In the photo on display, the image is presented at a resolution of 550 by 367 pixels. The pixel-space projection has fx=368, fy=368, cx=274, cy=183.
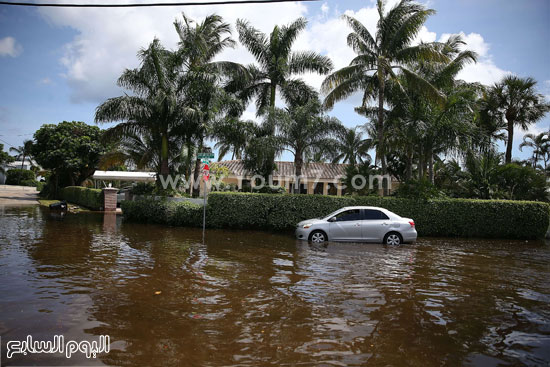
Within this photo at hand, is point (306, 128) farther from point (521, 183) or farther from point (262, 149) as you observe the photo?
point (521, 183)

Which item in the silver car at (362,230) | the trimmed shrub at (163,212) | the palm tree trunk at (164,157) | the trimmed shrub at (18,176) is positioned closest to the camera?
the silver car at (362,230)

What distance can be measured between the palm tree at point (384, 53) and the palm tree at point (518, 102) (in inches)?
462

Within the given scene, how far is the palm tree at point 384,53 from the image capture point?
1791cm

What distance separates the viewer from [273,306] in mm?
5531

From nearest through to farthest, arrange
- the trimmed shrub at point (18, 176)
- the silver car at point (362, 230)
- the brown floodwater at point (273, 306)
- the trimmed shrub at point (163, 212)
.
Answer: the brown floodwater at point (273, 306), the silver car at point (362, 230), the trimmed shrub at point (163, 212), the trimmed shrub at point (18, 176)

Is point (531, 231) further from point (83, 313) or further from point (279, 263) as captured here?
point (83, 313)

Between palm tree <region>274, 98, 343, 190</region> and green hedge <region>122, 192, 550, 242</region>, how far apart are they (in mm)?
4046

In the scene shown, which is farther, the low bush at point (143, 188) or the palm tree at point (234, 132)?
the low bush at point (143, 188)

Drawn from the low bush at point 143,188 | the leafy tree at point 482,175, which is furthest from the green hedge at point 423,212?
the low bush at point 143,188

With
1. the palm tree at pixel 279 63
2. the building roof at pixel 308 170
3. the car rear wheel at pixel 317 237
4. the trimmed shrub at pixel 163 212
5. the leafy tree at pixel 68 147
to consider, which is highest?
the palm tree at pixel 279 63

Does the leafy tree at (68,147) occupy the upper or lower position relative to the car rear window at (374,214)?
upper

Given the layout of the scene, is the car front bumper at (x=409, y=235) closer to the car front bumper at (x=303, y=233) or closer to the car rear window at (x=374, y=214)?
the car rear window at (x=374, y=214)

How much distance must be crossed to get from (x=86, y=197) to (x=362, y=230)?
23.3 m

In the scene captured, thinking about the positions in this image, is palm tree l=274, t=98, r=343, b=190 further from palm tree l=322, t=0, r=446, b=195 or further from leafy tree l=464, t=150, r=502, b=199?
leafy tree l=464, t=150, r=502, b=199
